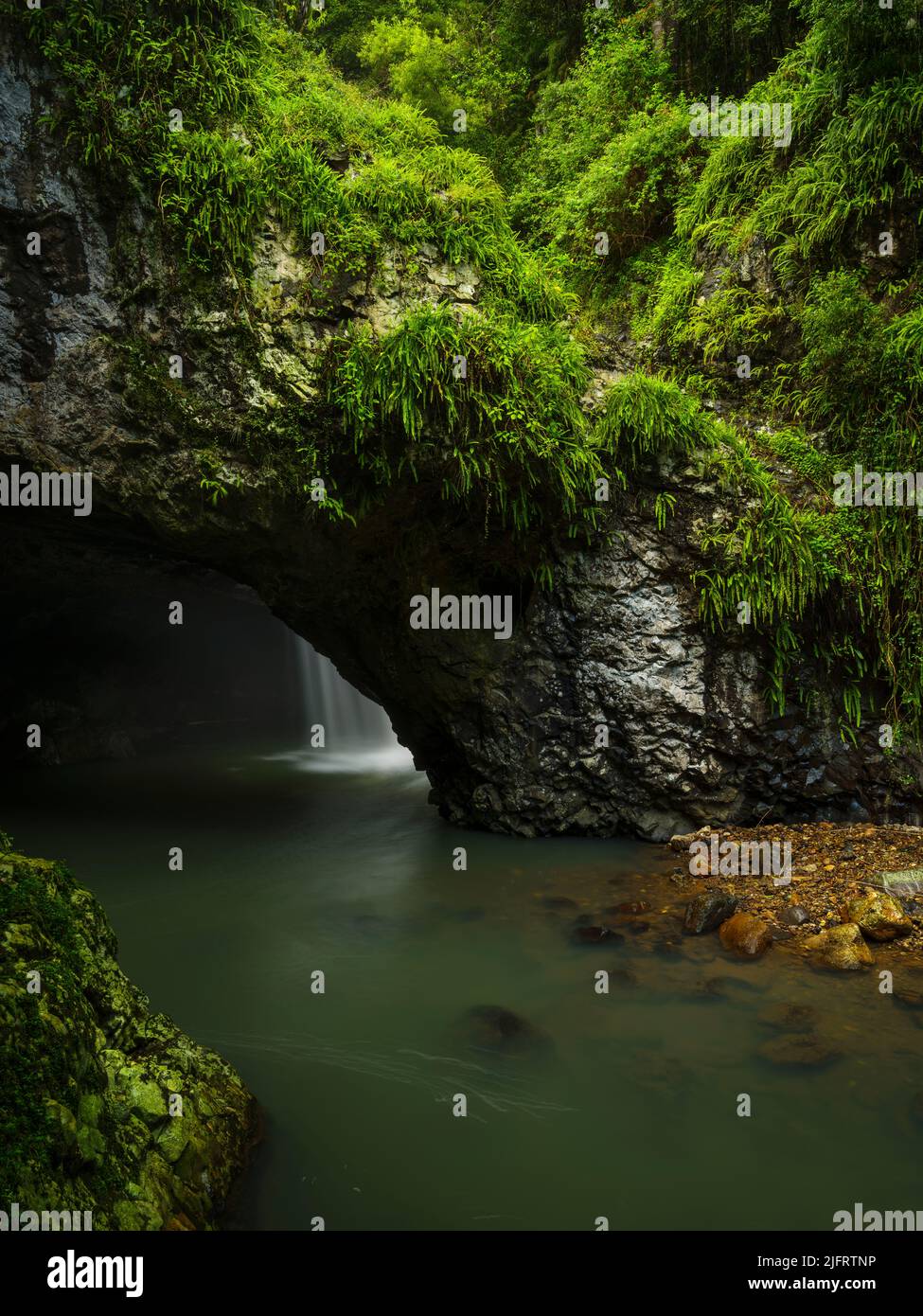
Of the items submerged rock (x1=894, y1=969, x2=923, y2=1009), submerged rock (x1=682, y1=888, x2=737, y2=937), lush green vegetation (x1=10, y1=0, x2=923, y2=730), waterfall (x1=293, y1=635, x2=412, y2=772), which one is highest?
lush green vegetation (x1=10, y1=0, x2=923, y2=730)

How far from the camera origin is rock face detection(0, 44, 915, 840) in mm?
6828

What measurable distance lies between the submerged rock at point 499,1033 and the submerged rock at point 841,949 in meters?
2.10

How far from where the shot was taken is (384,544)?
25.8 feet

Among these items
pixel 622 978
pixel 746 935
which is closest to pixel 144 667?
pixel 622 978

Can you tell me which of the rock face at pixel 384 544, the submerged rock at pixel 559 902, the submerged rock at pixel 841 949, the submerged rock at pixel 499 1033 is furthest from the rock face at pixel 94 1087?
the rock face at pixel 384 544

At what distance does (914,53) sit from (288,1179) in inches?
414

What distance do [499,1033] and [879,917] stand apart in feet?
9.69

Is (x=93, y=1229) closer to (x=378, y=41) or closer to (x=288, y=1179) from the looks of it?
(x=288, y=1179)

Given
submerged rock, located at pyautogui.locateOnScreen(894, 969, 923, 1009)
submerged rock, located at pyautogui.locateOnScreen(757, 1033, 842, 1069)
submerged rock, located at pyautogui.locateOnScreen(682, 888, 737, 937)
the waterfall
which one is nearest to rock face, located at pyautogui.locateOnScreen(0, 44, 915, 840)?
submerged rock, located at pyautogui.locateOnScreen(682, 888, 737, 937)

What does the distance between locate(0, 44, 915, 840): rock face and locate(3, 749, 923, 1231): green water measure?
1045mm

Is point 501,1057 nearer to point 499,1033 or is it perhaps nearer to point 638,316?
point 499,1033

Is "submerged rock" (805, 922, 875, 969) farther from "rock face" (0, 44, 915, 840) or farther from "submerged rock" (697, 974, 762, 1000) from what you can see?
"rock face" (0, 44, 915, 840)
